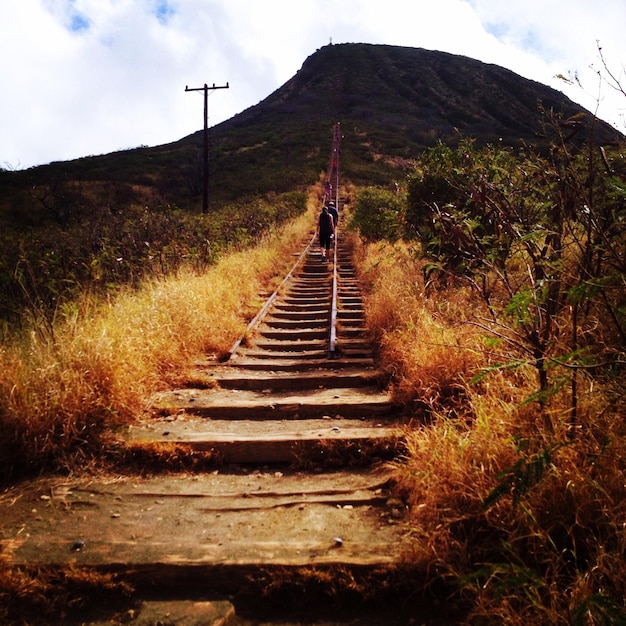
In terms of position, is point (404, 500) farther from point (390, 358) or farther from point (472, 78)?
point (472, 78)

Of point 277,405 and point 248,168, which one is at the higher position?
point 248,168

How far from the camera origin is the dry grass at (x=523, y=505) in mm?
2035

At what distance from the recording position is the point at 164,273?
8.48 metres

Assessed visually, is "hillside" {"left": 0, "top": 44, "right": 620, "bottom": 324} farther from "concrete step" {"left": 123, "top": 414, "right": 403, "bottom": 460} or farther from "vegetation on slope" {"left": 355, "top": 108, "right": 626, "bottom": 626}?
"concrete step" {"left": 123, "top": 414, "right": 403, "bottom": 460}

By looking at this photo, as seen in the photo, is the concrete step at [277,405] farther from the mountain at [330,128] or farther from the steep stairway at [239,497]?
the mountain at [330,128]

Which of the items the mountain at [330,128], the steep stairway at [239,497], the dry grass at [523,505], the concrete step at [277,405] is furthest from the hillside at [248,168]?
the steep stairway at [239,497]

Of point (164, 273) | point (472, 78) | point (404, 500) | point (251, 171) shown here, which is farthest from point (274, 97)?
point (404, 500)

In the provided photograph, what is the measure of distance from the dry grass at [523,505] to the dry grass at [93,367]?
2.46m

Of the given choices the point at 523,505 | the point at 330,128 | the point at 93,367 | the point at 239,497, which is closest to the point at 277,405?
the point at 239,497

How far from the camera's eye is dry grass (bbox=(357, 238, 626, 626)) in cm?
204

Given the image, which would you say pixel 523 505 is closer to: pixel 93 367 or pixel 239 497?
pixel 239 497

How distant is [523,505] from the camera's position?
2389mm

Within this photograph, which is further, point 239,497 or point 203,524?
point 239,497

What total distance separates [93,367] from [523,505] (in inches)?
136
